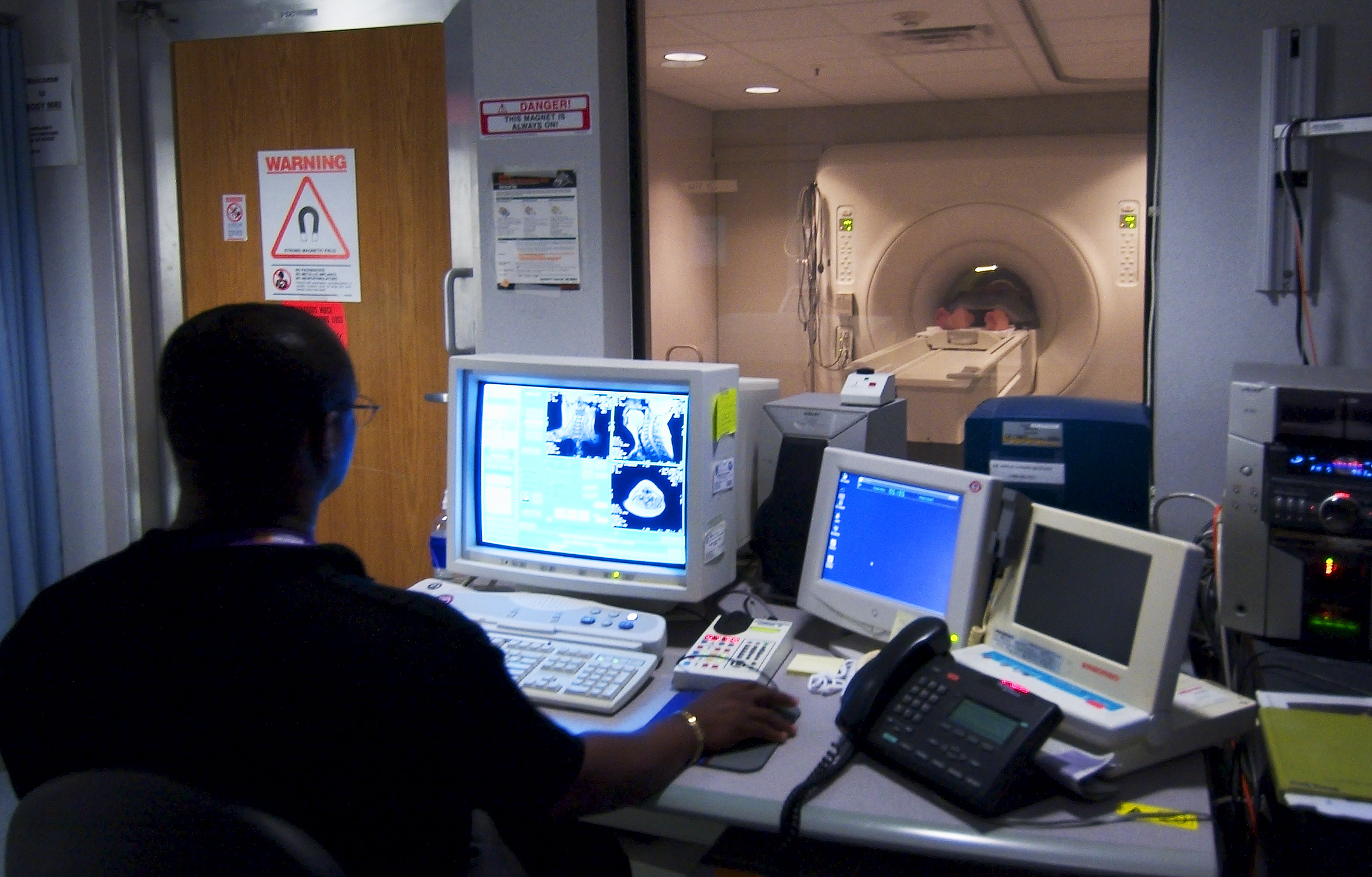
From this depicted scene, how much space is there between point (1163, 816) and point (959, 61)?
3064 mm

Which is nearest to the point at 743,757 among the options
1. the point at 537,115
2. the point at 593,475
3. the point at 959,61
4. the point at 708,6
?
the point at 593,475

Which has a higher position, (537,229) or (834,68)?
(834,68)

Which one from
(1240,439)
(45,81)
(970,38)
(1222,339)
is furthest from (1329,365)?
(45,81)

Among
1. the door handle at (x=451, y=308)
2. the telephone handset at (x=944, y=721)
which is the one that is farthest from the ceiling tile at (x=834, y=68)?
the telephone handset at (x=944, y=721)

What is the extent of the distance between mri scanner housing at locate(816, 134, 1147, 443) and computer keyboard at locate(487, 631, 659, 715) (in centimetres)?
234

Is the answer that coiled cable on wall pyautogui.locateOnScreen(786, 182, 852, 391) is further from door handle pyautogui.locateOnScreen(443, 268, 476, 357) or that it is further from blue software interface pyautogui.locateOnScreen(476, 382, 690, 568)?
blue software interface pyautogui.locateOnScreen(476, 382, 690, 568)

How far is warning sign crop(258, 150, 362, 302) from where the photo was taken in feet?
8.78

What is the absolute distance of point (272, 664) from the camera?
0.95m

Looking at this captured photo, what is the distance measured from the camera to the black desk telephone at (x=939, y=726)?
3.97ft

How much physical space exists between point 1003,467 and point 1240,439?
1.26ft

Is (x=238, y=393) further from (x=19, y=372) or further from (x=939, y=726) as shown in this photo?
(x=19, y=372)

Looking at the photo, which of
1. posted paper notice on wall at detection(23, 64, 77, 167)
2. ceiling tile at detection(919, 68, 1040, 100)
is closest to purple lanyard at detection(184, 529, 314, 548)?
posted paper notice on wall at detection(23, 64, 77, 167)

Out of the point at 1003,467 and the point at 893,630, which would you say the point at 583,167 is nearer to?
the point at 1003,467

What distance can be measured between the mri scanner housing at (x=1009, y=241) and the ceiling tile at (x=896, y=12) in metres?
0.82
